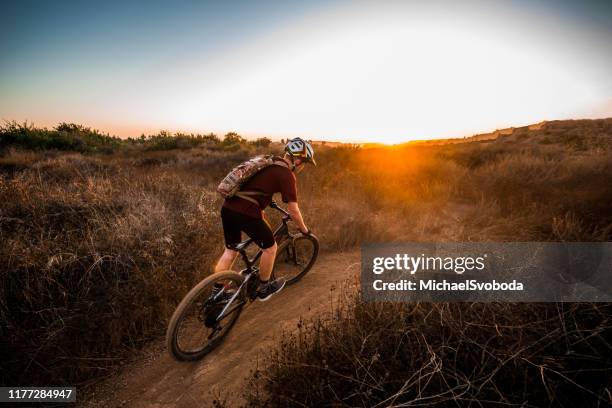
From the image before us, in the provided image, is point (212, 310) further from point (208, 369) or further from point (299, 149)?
point (299, 149)

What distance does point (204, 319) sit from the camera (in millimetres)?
3480

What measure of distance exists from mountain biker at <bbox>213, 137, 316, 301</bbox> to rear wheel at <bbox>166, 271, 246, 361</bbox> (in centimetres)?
17

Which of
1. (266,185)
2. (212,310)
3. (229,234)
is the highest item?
(266,185)

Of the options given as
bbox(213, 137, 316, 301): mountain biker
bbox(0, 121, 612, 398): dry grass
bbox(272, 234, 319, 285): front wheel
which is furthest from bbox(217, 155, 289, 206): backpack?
bbox(0, 121, 612, 398): dry grass

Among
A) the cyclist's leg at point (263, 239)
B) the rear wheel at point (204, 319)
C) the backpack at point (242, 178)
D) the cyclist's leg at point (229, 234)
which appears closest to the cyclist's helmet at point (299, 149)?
the backpack at point (242, 178)

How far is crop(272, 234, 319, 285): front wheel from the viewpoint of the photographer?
16.3 ft

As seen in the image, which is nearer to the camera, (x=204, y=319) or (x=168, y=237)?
(x=204, y=319)

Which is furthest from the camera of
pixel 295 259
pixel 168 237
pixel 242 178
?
Answer: pixel 295 259

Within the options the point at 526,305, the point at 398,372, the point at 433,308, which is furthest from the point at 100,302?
the point at 526,305

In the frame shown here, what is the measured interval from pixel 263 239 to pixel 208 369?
5.47 feet

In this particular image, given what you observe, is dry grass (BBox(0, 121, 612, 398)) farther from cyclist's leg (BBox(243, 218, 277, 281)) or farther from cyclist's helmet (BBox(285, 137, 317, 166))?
cyclist's helmet (BBox(285, 137, 317, 166))

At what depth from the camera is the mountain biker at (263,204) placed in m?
3.37

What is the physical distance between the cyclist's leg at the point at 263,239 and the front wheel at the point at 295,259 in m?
0.85

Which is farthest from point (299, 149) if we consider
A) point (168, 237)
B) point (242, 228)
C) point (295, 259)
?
point (168, 237)
